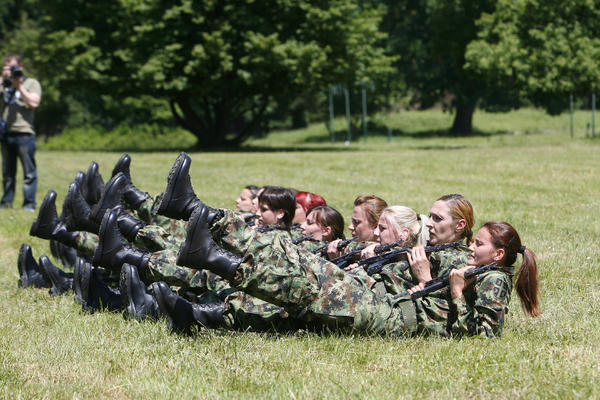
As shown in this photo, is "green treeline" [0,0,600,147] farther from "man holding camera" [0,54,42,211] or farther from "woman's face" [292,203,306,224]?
"woman's face" [292,203,306,224]

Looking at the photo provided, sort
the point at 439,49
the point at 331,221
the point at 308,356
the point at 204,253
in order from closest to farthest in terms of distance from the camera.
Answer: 1. the point at 308,356
2. the point at 204,253
3. the point at 331,221
4. the point at 439,49

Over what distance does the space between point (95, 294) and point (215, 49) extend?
69.7 ft

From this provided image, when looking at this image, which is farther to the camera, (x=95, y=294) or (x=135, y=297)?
(x=95, y=294)

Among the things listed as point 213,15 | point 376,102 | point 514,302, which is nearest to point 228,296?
point 514,302

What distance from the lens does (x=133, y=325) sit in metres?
4.71

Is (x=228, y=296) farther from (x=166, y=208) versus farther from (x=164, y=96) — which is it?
(x=164, y=96)

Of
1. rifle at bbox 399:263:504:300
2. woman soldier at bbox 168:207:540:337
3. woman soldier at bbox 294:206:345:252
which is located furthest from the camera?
rifle at bbox 399:263:504:300

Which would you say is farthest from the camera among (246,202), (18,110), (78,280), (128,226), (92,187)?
(18,110)

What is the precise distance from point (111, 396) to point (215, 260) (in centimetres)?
99

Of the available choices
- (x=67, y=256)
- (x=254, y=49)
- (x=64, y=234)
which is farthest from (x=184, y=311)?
(x=254, y=49)

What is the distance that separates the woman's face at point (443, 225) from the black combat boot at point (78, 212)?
2657 millimetres

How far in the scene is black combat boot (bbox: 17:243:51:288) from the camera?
249 inches

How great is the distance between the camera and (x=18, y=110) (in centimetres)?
1066

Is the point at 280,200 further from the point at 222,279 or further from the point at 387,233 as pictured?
the point at 222,279
